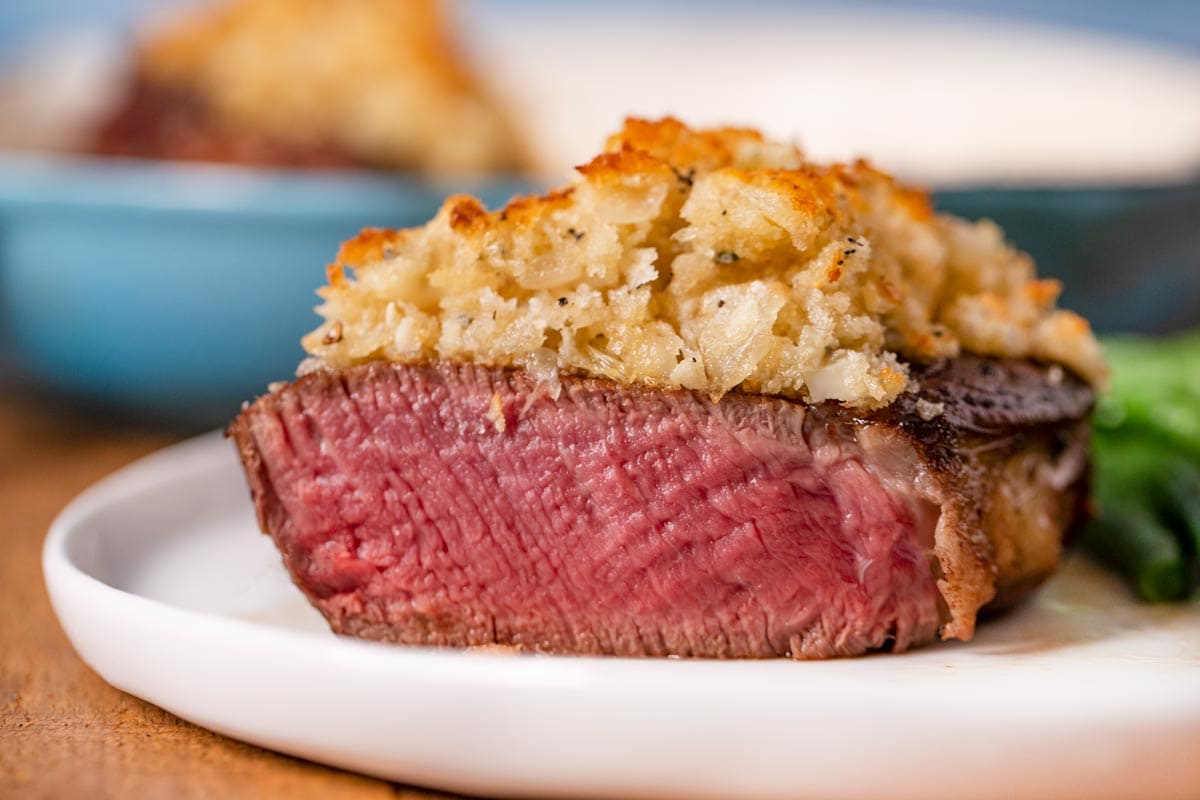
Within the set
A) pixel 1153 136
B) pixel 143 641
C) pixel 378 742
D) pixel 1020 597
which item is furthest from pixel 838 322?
pixel 1153 136

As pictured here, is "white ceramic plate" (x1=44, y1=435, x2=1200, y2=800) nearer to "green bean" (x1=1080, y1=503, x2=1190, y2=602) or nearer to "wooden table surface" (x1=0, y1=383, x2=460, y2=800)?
"wooden table surface" (x1=0, y1=383, x2=460, y2=800)

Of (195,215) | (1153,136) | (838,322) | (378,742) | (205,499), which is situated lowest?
(205,499)

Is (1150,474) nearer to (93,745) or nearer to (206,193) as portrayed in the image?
(93,745)

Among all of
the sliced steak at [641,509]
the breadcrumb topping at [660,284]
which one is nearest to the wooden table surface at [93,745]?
the sliced steak at [641,509]

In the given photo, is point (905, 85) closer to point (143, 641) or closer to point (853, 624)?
point (853, 624)

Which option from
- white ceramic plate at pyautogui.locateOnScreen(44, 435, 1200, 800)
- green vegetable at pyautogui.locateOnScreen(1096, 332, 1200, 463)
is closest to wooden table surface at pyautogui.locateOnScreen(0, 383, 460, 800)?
white ceramic plate at pyautogui.locateOnScreen(44, 435, 1200, 800)

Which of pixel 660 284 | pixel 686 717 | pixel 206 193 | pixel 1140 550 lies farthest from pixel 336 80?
pixel 686 717
